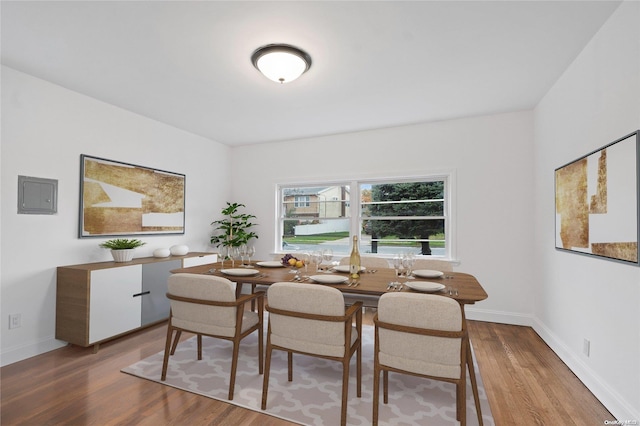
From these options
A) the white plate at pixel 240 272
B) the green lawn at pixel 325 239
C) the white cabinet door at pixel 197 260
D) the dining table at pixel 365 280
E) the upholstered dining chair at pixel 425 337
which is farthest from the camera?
the green lawn at pixel 325 239

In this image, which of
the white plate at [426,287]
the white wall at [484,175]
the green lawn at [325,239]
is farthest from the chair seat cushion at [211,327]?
the white wall at [484,175]

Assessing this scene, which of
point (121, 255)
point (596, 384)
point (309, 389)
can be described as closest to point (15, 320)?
point (121, 255)

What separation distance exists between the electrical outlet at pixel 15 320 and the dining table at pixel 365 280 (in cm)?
156

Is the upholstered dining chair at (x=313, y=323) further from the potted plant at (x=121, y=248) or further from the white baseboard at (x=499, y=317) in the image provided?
the white baseboard at (x=499, y=317)

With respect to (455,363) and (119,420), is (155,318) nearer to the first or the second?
(119,420)

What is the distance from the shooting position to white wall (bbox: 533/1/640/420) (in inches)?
75.5

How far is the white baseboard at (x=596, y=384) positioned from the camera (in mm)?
1912

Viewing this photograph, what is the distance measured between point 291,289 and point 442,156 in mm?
3154

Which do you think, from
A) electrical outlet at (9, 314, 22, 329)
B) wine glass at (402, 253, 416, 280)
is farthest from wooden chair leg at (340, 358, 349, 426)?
electrical outlet at (9, 314, 22, 329)

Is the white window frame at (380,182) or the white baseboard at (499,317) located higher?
the white window frame at (380,182)

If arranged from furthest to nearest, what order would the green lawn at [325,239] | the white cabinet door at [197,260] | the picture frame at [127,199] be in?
the green lawn at [325,239] < the white cabinet door at [197,260] < the picture frame at [127,199]

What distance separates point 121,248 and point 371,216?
329 centimetres

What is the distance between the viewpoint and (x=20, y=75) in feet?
9.43

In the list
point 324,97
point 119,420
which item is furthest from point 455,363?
point 324,97
